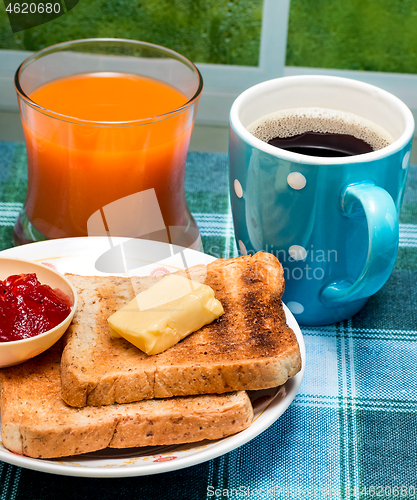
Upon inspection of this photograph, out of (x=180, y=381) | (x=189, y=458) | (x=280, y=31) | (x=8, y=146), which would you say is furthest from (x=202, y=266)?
(x=280, y=31)

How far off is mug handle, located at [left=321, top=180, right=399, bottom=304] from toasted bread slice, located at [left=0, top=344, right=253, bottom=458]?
309mm

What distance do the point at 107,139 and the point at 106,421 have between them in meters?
0.53

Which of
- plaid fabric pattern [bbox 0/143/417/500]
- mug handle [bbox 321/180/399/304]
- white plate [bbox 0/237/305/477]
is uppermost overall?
mug handle [bbox 321/180/399/304]

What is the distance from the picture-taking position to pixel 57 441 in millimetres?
823

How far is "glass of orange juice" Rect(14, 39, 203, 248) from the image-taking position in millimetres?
1136

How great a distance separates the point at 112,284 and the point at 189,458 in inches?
15.3

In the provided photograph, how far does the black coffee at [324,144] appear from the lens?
1152 mm

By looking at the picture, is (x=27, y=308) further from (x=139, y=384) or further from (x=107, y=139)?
(x=107, y=139)

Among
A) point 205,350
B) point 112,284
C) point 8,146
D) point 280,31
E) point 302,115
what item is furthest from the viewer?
point 280,31

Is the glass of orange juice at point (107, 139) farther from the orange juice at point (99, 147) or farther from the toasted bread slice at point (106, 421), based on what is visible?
the toasted bread slice at point (106, 421)

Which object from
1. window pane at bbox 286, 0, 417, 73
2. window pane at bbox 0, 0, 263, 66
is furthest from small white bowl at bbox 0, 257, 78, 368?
window pane at bbox 286, 0, 417, 73

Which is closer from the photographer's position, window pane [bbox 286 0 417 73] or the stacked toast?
the stacked toast

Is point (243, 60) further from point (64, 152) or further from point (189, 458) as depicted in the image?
point (189, 458)

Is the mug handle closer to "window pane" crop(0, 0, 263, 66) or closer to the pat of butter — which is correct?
the pat of butter
